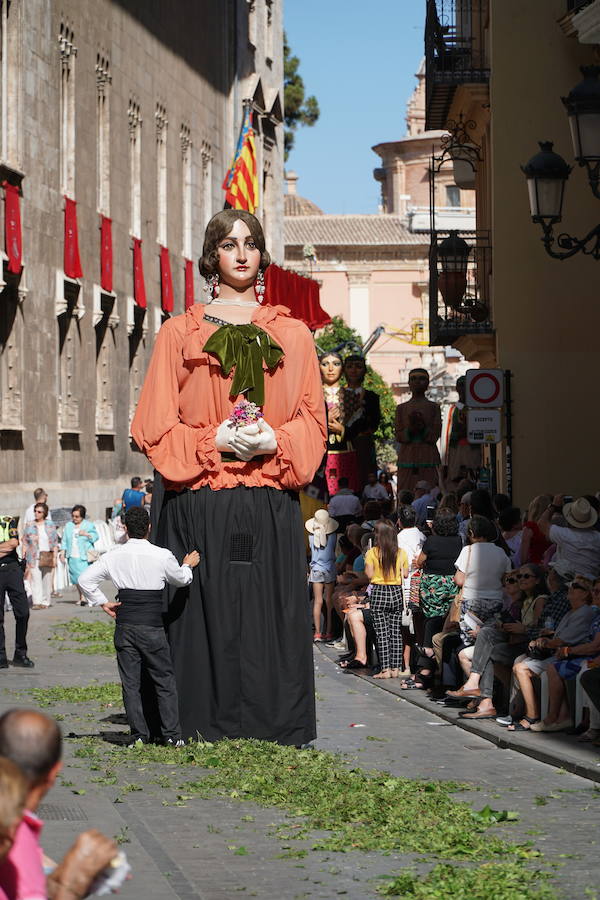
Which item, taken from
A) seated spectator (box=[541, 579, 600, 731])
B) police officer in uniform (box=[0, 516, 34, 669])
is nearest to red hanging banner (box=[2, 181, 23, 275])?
police officer in uniform (box=[0, 516, 34, 669])

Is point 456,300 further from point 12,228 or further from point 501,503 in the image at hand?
point 12,228

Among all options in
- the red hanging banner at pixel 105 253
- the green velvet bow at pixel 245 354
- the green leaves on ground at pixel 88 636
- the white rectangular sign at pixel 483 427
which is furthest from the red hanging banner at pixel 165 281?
the green velvet bow at pixel 245 354

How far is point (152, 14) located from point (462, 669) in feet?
98.1

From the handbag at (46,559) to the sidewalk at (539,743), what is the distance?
37.1 feet

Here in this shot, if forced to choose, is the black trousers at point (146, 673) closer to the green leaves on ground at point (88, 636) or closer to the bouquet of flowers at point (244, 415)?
the bouquet of flowers at point (244, 415)

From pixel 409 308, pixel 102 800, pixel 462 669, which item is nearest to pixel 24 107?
pixel 462 669

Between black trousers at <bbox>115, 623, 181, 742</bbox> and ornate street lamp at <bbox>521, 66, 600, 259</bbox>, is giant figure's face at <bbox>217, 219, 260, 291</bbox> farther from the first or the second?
ornate street lamp at <bbox>521, 66, 600, 259</bbox>

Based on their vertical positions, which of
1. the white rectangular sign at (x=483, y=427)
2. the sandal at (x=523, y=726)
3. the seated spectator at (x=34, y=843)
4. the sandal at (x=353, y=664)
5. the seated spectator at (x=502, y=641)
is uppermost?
the white rectangular sign at (x=483, y=427)

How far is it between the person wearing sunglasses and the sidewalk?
22 cm

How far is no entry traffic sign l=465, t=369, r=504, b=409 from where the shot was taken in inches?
720

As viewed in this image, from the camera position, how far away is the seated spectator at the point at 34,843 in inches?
159

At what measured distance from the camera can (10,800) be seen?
381 centimetres

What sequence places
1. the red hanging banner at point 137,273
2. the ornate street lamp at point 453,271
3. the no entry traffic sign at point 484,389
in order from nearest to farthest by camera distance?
the no entry traffic sign at point 484,389, the ornate street lamp at point 453,271, the red hanging banner at point 137,273

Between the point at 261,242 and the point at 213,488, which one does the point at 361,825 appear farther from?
the point at 261,242
